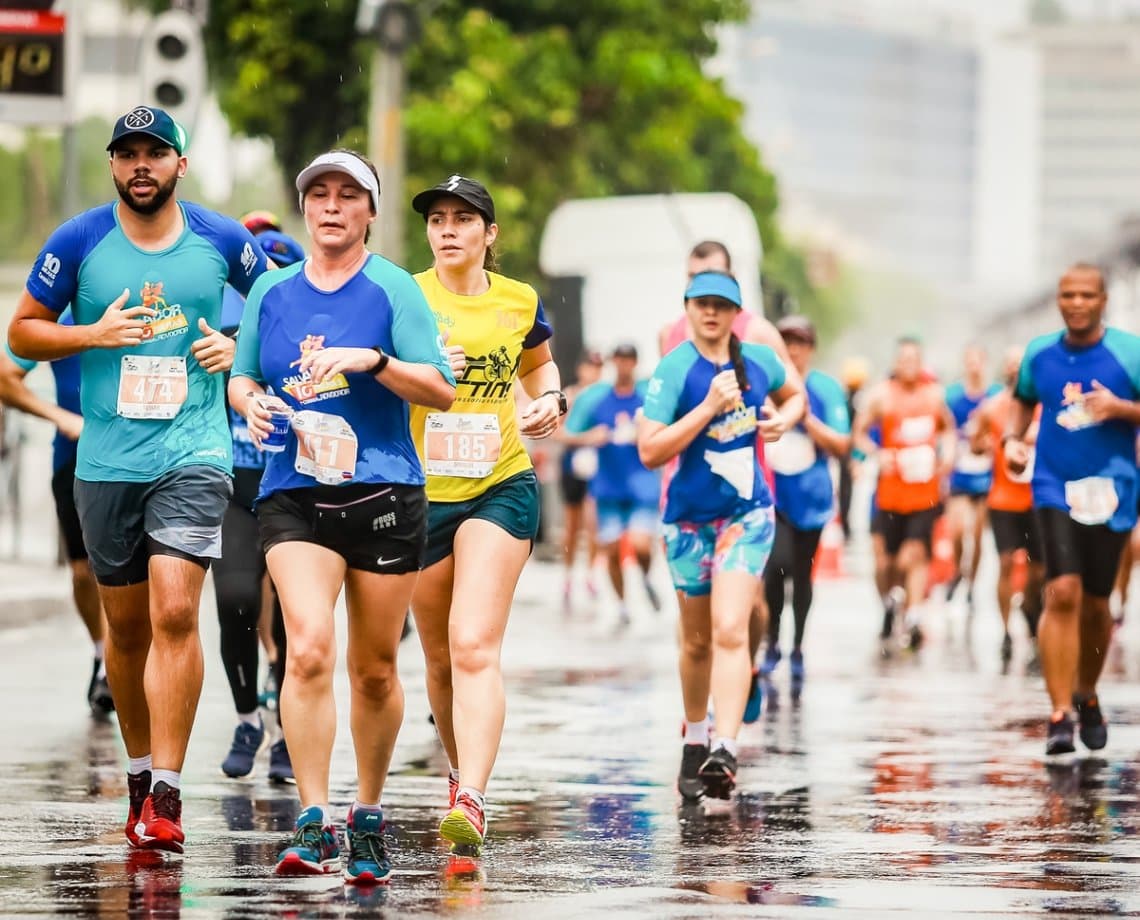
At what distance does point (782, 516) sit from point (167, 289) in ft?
21.7

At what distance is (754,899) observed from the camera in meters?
6.52

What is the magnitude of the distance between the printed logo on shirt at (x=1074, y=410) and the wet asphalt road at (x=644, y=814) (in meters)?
1.35

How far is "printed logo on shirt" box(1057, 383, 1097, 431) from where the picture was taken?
10.4 meters

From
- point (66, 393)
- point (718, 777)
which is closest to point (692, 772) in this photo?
point (718, 777)

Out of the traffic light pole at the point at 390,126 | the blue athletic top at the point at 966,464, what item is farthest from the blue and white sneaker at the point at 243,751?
the traffic light pole at the point at 390,126

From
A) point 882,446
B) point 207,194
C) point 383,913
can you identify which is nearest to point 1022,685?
point 882,446

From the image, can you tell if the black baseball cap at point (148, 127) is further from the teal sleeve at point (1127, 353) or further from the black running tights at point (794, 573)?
the black running tights at point (794, 573)

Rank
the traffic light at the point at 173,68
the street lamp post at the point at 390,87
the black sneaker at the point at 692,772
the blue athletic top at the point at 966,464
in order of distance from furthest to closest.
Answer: the street lamp post at the point at 390,87 < the blue athletic top at the point at 966,464 < the traffic light at the point at 173,68 < the black sneaker at the point at 692,772

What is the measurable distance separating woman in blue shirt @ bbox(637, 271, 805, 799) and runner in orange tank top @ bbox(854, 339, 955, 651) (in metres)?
7.36

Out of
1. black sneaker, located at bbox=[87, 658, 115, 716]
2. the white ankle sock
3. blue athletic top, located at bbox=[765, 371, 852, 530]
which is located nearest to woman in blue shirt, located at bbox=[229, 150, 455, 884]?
the white ankle sock

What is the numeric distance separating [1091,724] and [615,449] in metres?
8.86

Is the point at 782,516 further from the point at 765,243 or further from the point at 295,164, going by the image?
the point at 765,243

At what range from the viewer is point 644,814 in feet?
27.5

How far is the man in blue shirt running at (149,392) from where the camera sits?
731 centimetres
